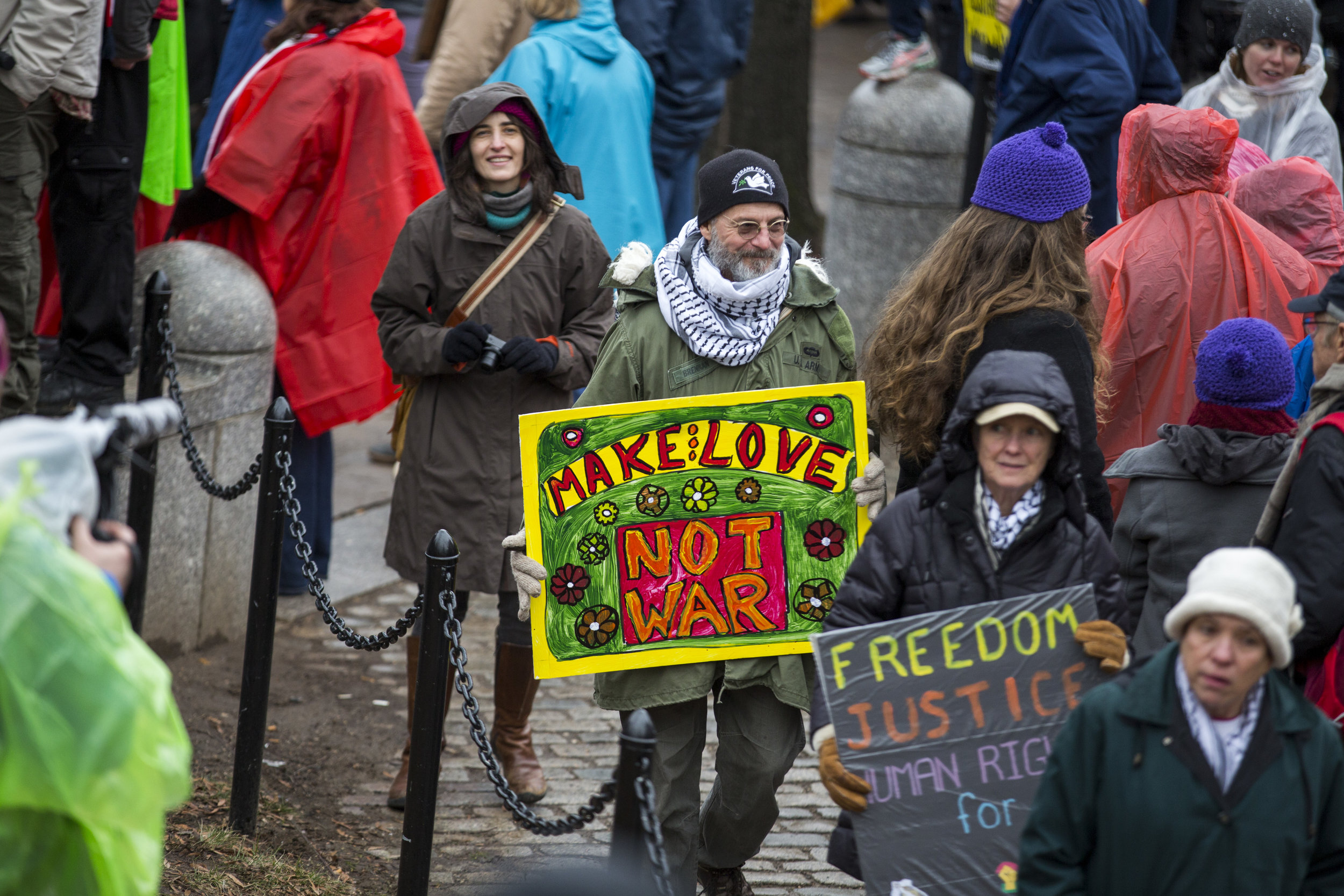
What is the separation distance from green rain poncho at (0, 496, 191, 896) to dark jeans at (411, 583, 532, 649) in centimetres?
281

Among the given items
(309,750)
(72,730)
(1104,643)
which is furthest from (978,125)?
(72,730)

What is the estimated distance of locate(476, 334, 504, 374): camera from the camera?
506 cm

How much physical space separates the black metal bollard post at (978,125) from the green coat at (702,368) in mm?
4994

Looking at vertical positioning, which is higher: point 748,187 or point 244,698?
point 748,187

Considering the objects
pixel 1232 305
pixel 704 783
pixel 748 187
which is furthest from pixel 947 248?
pixel 704 783

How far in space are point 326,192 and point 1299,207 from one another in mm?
3904

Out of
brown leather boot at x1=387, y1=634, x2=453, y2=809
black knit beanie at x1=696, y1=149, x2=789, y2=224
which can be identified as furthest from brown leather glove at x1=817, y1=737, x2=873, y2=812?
brown leather boot at x1=387, y1=634, x2=453, y2=809

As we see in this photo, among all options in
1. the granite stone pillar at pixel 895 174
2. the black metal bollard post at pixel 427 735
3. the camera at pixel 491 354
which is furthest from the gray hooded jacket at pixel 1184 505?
the granite stone pillar at pixel 895 174

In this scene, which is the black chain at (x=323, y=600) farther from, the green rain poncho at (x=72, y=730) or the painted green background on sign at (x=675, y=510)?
the green rain poncho at (x=72, y=730)

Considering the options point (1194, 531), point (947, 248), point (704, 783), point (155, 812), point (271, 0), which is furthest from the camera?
point (271, 0)

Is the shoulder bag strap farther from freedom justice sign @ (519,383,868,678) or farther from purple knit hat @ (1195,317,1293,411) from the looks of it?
purple knit hat @ (1195,317,1293,411)

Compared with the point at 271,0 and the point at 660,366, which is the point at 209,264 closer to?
the point at 271,0

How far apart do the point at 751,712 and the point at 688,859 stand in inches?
17.5

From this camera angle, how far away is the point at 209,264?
6.44m
